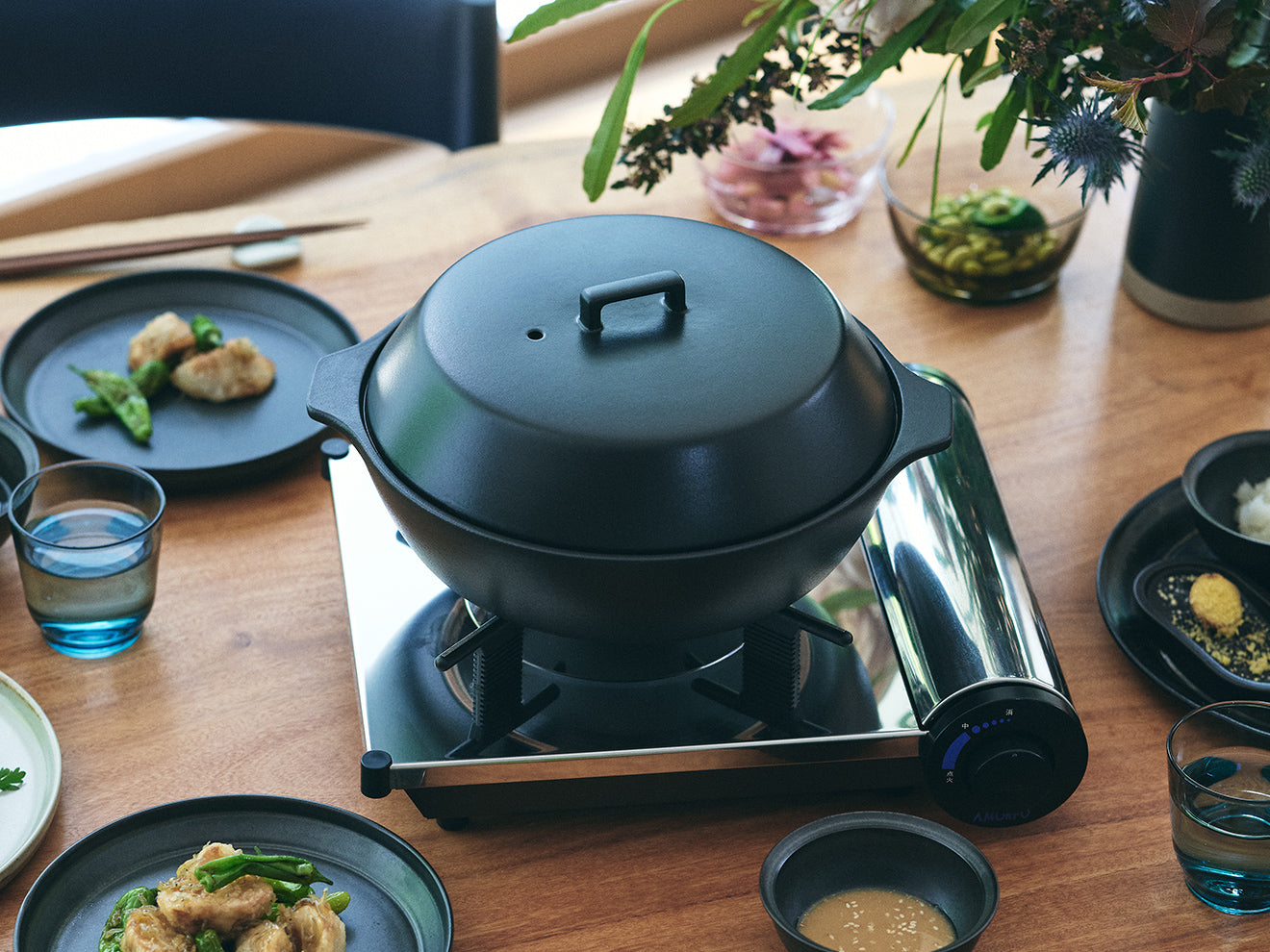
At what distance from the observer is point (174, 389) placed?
1.34 metres

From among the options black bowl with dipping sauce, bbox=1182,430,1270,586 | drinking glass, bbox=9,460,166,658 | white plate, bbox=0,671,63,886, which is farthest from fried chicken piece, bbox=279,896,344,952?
black bowl with dipping sauce, bbox=1182,430,1270,586

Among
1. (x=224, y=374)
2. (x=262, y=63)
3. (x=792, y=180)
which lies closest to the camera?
(x=224, y=374)

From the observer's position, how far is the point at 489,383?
2.70 ft

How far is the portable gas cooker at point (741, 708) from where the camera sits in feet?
3.02

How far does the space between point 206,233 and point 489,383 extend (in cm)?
88

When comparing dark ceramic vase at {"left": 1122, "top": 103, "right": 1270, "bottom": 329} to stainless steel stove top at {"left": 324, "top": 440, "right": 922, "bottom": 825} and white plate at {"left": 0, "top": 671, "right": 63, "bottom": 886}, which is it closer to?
stainless steel stove top at {"left": 324, "top": 440, "right": 922, "bottom": 825}

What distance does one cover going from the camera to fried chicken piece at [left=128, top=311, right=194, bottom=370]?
1.33 metres

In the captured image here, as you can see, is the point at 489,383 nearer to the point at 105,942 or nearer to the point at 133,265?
the point at 105,942

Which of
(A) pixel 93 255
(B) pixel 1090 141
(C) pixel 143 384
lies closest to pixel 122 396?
(C) pixel 143 384

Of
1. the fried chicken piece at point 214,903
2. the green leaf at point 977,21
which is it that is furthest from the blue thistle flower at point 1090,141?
the fried chicken piece at point 214,903

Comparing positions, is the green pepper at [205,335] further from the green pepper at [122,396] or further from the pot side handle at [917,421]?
the pot side handle at [917,421]

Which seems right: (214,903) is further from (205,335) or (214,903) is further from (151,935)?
(205,335)

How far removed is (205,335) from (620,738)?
0.69 meters

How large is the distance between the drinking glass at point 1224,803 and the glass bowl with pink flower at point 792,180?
2.91 ft
